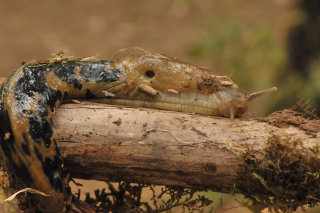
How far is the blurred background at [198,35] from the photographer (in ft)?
22.4

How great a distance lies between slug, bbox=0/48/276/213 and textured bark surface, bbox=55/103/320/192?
0.15 metres

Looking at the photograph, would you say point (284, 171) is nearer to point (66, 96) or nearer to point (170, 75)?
point (170, 75)

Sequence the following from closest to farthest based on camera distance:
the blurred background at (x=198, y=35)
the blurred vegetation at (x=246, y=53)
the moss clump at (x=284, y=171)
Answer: the moss clump at (x=284, y=171), the blurred vegetation at (x=246, y=53), the blurred background at (x=198, y=35)

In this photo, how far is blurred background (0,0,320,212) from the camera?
6.81 m

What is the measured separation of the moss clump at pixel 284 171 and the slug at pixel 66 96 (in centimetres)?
48

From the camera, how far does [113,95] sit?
3.02 metres

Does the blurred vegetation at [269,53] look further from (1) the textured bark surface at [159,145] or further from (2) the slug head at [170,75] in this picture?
(1) the textured bark surface at [159,145]

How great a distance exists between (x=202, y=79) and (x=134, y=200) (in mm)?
1102

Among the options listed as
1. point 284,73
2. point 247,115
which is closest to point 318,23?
point 284,73

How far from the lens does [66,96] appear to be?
2.91 meters

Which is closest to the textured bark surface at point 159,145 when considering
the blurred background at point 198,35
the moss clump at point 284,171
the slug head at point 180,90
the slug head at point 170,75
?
the moss clump at point 284,171

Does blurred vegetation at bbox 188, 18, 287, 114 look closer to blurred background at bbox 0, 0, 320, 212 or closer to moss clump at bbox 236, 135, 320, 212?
blurred background at bbox 0, 0, 320, 212

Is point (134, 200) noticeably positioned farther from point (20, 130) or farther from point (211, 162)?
point (20, 130)

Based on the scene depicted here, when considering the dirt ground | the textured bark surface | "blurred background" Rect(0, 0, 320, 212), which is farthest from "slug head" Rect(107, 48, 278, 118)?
the dirt ground
